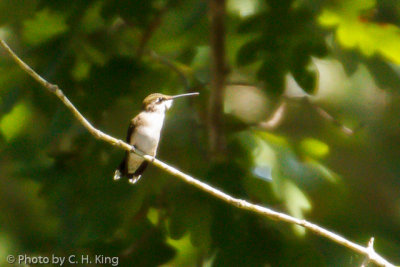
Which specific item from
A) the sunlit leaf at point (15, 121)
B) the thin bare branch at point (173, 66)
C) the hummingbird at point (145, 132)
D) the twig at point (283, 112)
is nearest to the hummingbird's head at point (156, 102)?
the hummingbird at point (145, 132)

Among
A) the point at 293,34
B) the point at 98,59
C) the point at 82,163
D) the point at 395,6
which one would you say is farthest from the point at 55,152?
the point at 395,6

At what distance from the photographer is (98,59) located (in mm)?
4156

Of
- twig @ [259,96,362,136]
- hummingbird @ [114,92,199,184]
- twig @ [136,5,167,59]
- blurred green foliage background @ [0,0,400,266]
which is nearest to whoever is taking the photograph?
blurred green foliage background @ [0,0,400,266]

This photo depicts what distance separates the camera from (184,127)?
4090 mm

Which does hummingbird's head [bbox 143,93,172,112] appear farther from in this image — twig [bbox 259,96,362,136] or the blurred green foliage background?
twig [bbox 259,96,362,136]

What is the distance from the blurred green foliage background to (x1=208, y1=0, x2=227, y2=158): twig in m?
0.07

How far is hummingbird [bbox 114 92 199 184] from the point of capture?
3.89 metres

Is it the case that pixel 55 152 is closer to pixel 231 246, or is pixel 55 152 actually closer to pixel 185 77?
pixel 185 77

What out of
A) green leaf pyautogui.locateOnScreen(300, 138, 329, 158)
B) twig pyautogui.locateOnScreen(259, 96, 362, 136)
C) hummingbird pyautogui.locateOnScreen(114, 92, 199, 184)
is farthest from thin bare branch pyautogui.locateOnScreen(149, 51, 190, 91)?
green leaf pyautogui.locateOnScreen(300, 138, 329, 158)

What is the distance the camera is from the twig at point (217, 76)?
154 inches

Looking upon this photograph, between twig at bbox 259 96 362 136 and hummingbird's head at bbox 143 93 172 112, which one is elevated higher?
hummingbird's head at bbox 143 93 172 112

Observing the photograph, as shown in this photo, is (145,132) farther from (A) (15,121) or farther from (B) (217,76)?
(A) (15,121)

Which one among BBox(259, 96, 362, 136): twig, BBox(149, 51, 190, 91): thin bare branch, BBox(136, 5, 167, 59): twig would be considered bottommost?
BBox(259, 96, 362, 136): twig

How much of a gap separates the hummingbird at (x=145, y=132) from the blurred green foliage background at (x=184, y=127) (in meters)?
0.05
